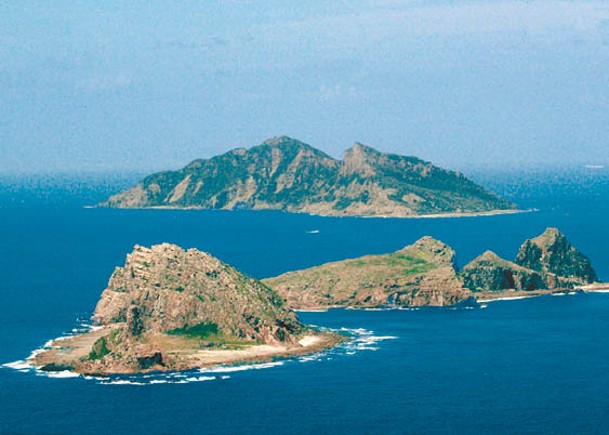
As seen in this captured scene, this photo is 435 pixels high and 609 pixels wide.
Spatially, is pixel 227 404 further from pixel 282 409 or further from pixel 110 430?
pixel 110 430

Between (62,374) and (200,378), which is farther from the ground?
(62,374)

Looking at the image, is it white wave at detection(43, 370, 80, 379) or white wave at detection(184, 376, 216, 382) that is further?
white wave at detection(43, 370, 80, 379)

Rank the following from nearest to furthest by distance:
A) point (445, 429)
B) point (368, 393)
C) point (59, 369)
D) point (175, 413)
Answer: point (445, 429), point (175, 413), point (368, 393), point (59, 369)

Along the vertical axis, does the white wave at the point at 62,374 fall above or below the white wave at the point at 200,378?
above

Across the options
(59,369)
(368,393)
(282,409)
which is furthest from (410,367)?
(59,369)

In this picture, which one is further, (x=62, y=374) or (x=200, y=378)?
(x=62, y=374)

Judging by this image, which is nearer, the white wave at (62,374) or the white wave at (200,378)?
the white wave at (200,378)

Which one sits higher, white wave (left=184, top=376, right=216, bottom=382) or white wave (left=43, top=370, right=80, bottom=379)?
white wave (left=43, top=370, right=80, bottom=379)

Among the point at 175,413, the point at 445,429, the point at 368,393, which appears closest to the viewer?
the point at 445,429

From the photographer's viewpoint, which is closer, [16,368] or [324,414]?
[324,414]

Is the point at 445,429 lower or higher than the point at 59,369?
lower
